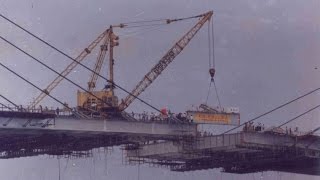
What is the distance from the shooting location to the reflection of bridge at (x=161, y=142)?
75875 mm

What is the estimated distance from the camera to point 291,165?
104m

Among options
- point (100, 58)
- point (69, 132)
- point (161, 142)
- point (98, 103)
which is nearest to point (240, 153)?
point (161, 142)

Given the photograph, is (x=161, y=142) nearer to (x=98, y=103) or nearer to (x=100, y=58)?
(x=98, y=103)

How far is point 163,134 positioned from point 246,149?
11.6 m

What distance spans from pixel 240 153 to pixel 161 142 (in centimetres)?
1181

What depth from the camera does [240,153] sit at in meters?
93.3

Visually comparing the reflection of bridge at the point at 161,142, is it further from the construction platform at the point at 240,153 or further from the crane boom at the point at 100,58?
the crane boom at the point at 100,58

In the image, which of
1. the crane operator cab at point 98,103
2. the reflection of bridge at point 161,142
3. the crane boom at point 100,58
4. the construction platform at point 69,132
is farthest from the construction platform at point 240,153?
the crane boom at point 100,58

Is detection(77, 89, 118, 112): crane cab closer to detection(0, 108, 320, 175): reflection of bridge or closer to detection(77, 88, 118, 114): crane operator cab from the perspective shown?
detection(77, 88, 118, 114): crane operator cab

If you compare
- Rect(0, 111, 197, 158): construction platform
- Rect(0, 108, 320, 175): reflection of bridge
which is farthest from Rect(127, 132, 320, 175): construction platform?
Rect(0, 111, 197, 158): construction platform

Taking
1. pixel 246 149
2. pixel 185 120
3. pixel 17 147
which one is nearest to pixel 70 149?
pixel 17 147

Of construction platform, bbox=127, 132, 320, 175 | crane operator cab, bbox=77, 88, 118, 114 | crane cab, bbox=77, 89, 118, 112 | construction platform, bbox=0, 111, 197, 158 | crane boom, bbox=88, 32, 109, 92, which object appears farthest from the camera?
crane boom, bbox=88, 32, 109, 92

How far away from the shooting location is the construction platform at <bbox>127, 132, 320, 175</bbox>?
8319cm

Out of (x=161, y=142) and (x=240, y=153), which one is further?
(x=161, y=142)
